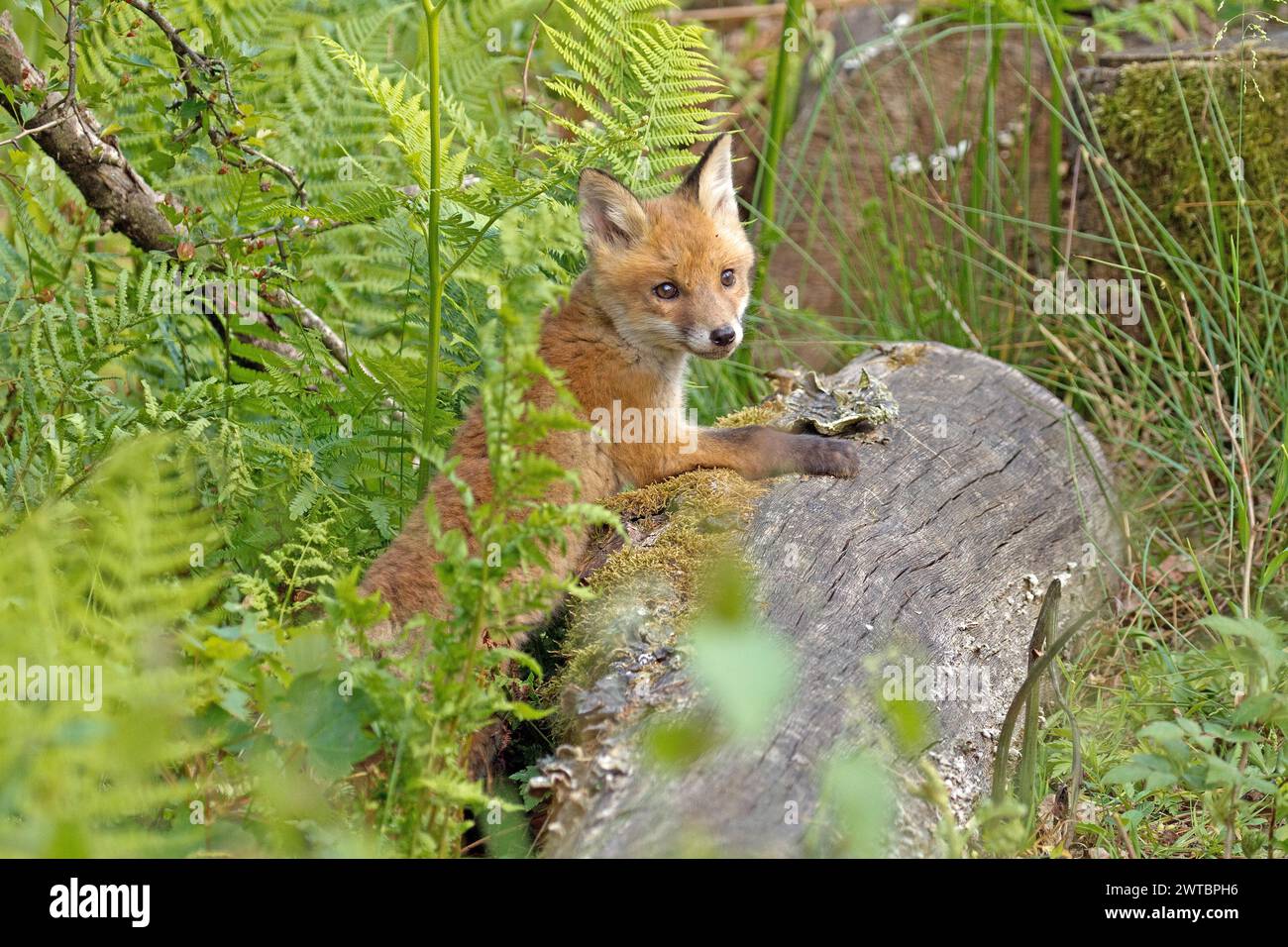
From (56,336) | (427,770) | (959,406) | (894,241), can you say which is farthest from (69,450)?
(894,241)

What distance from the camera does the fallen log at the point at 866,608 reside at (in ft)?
9.53

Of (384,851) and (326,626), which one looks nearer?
(384,851)

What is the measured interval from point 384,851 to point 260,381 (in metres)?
2.57

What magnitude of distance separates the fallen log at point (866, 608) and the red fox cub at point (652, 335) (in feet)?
0.87

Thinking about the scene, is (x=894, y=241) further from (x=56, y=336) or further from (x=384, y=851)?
(x=384, y=851)

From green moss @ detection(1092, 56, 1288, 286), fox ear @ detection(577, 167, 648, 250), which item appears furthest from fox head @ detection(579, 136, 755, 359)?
green moss @ detection(1092, 56, 1288, 286)

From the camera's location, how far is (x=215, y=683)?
289cm

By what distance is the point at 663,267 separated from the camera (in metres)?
5.04

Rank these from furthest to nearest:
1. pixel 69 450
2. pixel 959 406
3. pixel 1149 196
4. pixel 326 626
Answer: pixel 1149 196 → pixel 959 406 → pixel 69 450 → pixel 326 626

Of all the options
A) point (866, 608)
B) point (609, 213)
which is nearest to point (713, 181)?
point (609, 213)

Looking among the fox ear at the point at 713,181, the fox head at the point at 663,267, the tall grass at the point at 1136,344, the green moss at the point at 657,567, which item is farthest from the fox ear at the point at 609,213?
the tall grass at the point at 1136,344

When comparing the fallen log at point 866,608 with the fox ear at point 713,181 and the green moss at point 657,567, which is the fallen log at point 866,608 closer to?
the green moss at point 657,567

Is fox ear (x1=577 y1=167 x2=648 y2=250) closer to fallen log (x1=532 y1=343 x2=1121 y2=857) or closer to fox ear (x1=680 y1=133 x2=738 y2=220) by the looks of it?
fox ear (x1=680 y1=133 x2=738 y2=220)

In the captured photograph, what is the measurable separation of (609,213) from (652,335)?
591 millimetres
